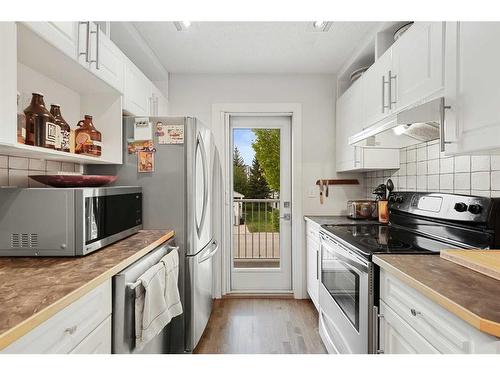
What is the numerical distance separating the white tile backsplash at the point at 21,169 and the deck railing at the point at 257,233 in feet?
6.24

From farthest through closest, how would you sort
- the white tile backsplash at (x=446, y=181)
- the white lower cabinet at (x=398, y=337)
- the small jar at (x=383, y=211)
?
the small jar at (x=383, y=211) < the white tile backsplash at (x=446, y=181) < the white lower cabinet at (x=398, y=337)

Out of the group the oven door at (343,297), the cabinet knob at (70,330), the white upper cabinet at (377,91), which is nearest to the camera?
the cabinet knob at (70,330)

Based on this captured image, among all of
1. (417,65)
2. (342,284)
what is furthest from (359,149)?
(342,284)

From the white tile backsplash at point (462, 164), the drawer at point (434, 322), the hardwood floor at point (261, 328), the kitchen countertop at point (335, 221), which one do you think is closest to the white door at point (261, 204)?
the hardwood floor at point (261, 328)

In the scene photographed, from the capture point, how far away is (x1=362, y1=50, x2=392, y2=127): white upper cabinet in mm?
2035

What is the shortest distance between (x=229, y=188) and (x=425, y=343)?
2.51 m

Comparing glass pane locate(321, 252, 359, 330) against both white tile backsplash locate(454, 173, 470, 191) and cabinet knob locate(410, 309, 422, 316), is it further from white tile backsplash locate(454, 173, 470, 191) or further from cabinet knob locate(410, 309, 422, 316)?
white tile backsplash locate(454, 173, 470, 191)

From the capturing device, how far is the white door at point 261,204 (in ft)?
11.1

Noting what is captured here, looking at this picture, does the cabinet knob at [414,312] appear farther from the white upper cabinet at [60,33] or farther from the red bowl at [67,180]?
the white upper cabinet at [60,33]

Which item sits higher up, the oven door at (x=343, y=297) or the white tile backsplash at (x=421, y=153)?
the white tile backsplash at (x=421, y=153)

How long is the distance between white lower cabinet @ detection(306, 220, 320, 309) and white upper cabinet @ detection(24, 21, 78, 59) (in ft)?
6.62

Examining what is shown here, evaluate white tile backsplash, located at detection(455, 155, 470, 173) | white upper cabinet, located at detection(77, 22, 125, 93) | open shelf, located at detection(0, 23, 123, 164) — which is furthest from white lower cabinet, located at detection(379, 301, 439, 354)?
white upper cabinet, located at detection(77, 22, 125, 93)

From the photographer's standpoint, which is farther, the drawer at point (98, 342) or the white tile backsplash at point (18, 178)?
the white tile backsplash at point (18, 178)

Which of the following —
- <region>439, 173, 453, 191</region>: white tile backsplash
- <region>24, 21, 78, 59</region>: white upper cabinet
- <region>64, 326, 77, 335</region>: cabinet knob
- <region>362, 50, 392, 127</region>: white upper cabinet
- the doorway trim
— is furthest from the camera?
the doorway trim
